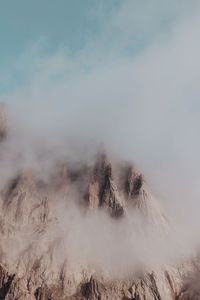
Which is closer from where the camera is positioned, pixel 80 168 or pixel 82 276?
pixel 82 276

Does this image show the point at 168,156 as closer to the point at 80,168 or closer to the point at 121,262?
the point at 80,168

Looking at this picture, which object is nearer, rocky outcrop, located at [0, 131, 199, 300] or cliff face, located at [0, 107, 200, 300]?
rocky outcrop, located at [0, 131, 199, 300]

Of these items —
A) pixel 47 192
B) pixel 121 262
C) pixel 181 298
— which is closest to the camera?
pixel 181 298

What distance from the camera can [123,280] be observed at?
366 ft

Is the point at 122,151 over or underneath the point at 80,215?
over

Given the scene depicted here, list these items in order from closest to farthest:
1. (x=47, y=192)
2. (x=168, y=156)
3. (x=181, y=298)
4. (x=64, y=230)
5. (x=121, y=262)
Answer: (x=181, y=298) → (x=121, y=262) → (x=64, y=230) → (x=47, y=192) → (x=168, y=156)

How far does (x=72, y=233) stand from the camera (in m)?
122

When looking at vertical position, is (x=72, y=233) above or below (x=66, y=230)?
below

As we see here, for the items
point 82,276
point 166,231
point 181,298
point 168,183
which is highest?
point 168,183

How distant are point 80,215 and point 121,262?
55.9 feet

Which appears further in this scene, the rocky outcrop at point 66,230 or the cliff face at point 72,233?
the cliff face at point 72,233

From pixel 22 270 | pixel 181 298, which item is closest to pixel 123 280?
pixel 181 298

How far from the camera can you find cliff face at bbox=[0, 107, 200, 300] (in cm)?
10944

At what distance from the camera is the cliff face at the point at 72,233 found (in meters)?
109
